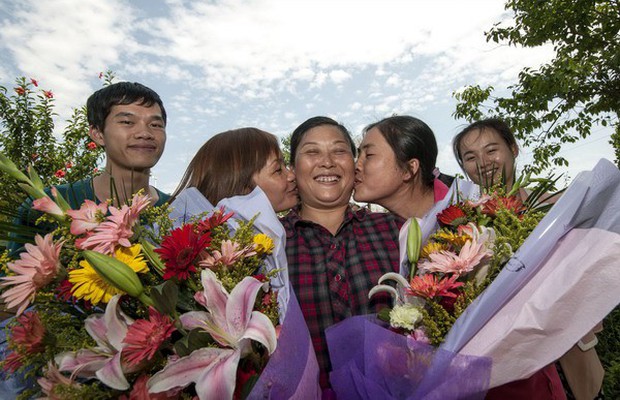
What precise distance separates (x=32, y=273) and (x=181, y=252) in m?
0.36

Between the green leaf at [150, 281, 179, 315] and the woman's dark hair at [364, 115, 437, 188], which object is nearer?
the green leaf at [150, 281, 179, 315]

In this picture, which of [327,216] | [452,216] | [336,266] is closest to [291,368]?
[452,216]

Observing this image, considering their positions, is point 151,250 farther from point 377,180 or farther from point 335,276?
point 377,180

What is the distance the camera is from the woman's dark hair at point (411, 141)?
2.67 metres

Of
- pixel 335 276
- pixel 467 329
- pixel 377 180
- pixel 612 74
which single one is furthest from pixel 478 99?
pixel 467 329

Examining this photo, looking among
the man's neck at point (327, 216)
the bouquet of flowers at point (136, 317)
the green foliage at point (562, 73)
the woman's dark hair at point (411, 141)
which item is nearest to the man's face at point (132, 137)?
the man's neck at point (327, 216)

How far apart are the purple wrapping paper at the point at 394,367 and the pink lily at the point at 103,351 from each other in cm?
56

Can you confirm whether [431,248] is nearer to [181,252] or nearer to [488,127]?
[181,252]

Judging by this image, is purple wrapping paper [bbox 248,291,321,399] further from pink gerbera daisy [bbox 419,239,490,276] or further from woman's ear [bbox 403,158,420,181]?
woman's ear [bbox 403,158,420,181]

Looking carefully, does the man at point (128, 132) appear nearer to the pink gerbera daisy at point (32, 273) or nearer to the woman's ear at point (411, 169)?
the woman's ear at point (411, 169)

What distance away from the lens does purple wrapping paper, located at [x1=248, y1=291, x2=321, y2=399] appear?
106 cm

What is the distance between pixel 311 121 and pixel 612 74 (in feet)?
25.3

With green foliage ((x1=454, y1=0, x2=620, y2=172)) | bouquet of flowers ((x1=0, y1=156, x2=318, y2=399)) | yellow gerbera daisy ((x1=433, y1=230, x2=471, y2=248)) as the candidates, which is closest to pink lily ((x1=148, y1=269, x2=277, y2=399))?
bouquet of flowers ((x1=0, y1=156, x2=318, y2=399))

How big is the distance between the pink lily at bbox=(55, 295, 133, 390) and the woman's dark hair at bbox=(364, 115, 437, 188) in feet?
6.24
